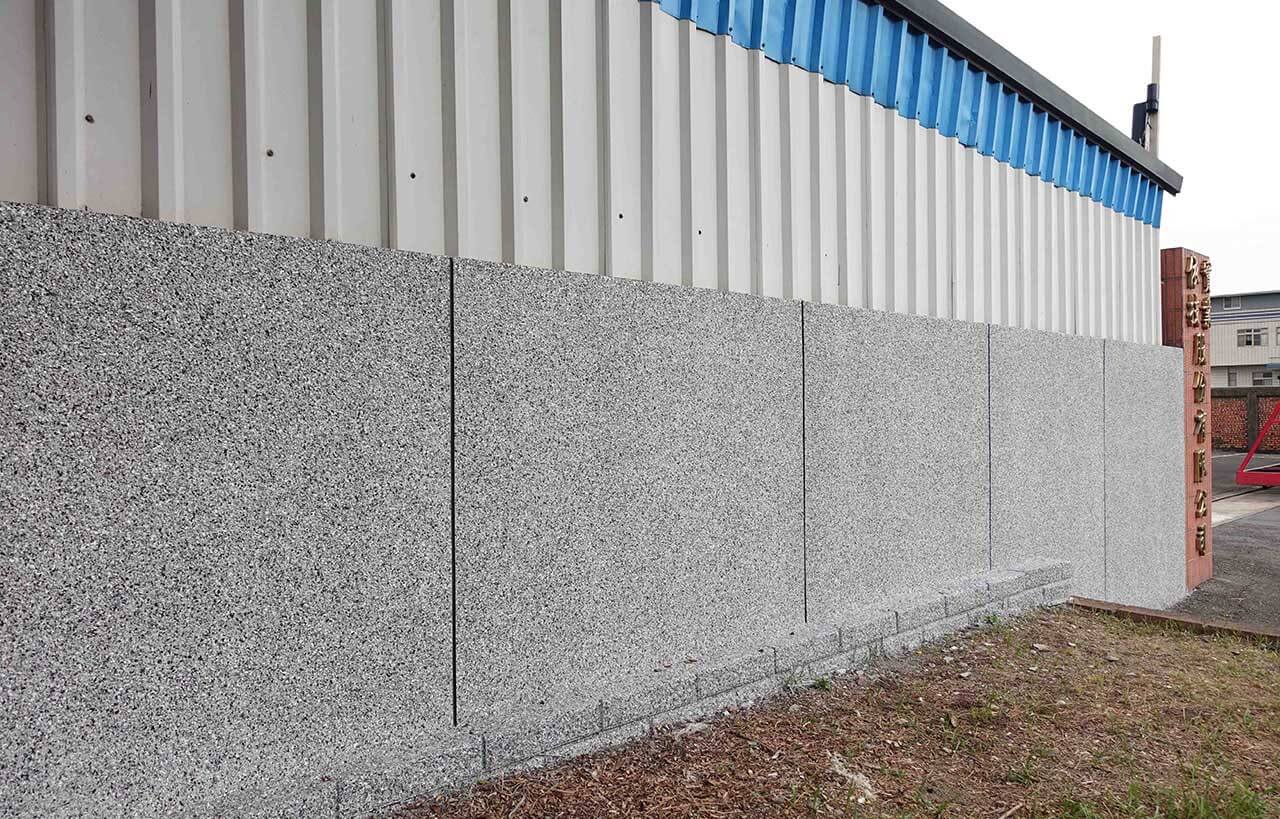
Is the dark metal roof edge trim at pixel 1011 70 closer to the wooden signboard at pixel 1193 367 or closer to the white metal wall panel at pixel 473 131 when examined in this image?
the wooden signboard at pixel 1193 367

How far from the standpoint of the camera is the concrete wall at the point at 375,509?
2439 mm

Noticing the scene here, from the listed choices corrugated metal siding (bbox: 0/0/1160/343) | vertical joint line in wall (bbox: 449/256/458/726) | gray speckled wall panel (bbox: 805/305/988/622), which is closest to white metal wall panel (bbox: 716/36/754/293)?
corrugated metal siding (bbox: 0/0/1160/343)

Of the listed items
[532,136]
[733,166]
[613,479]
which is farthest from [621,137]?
[613,479]

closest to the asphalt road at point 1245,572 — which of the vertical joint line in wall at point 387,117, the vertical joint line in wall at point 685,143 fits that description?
the vertical joint line in wall at point 685,143

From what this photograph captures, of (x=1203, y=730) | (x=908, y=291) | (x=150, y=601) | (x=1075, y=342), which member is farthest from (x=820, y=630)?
(x=1075, y=342)

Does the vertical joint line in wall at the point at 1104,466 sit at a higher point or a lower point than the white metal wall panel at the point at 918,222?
lower

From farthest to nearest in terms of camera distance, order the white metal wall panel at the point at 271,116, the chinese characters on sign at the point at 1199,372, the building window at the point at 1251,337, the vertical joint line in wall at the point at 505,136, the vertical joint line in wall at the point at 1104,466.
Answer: the building window at the point at 1251,337
the chinese characters on sign at the point at 1199,372
the vertical joint line in wall at the point at 1104,466
the vertical joint line in wall at the point at 505,136
the white metal wall panel at the point at 271,116

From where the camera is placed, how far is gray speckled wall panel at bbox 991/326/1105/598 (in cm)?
657

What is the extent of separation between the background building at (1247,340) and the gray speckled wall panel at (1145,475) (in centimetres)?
6804

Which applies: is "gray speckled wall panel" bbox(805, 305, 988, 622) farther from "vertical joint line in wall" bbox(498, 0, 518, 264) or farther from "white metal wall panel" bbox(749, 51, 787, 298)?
"vertical joint line in wall" bbox(498, 0, 518, 264)

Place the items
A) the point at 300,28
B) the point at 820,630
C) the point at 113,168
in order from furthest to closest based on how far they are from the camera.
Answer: the point at 820,630 → the point at 300,28 → the point at 113,168

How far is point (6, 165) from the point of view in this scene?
253 centimetres

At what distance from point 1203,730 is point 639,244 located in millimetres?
3579

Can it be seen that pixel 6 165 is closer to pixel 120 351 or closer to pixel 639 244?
pixel 120 351
